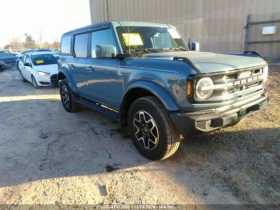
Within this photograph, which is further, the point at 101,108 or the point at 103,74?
the point at 101,108

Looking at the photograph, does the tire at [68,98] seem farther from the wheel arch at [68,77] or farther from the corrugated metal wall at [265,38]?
the corrugated metal wall at [265,38]

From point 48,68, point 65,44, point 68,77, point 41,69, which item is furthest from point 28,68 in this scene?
point 68,77

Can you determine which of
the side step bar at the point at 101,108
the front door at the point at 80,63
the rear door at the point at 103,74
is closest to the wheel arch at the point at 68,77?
the front door at the point at 80,63

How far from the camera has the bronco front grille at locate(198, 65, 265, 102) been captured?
2.75m

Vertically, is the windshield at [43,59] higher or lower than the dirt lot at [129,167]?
higher

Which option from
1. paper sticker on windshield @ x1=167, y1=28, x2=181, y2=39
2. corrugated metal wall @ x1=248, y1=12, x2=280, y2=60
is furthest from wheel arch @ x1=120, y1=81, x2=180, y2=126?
corrugated metal wall @ x1=248, y1=12, x2=280, y2=60

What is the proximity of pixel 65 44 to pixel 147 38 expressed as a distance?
8.80 feet

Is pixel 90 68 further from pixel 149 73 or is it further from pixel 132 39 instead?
pixel 149 73

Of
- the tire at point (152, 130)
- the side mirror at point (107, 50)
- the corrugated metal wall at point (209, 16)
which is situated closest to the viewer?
the tire at point (152, 130)

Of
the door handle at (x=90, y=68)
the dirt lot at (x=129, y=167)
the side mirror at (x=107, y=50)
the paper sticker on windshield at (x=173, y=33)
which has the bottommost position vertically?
the dirt lot at (x=129, y=167)

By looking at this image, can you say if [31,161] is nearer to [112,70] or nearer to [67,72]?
→ [112,70]

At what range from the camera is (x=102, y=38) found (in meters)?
4.11

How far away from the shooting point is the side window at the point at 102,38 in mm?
3873

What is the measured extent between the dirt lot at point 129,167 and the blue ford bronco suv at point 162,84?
1.13 ft
